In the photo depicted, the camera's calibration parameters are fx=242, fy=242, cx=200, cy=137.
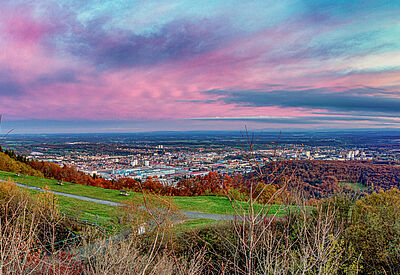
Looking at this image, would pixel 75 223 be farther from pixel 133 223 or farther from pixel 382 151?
pixel 382 151

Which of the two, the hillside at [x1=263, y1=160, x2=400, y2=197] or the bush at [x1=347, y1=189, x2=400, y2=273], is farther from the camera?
the hillside at [x1=263, y1=160, x2=400, y2=197]

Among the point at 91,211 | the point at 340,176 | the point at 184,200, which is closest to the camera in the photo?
the point at 340,176

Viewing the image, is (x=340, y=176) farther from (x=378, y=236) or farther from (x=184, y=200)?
(x=184, y=200)

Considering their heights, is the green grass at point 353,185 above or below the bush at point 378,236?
above

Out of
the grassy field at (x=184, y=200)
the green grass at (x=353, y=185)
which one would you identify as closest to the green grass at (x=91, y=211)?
the grassy field at (x=184, y=200)

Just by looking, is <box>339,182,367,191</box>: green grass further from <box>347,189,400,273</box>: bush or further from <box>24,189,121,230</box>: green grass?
<box>24,189,121,230</box>: green grass

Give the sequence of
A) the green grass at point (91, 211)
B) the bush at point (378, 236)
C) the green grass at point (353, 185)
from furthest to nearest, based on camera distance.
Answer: the green grass at point (91, 211), the green grass at point (353, 185), the bush at point (378, 236)

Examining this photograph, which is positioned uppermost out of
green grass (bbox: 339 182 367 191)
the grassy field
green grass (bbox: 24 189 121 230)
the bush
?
green grass (bbox: 339 182 367 191)

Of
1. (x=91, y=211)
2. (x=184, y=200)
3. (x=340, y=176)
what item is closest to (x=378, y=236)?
(x=340, y=176)

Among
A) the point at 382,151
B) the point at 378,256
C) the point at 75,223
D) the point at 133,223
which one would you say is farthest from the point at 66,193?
the point at 382,151

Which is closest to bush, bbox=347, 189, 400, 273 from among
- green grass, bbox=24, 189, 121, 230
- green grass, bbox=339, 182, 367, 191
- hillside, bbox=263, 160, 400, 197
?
green grass, bbox=339, 182, 367, 191

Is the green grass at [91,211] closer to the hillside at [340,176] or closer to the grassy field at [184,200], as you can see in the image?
the grassy field at [184,200]
